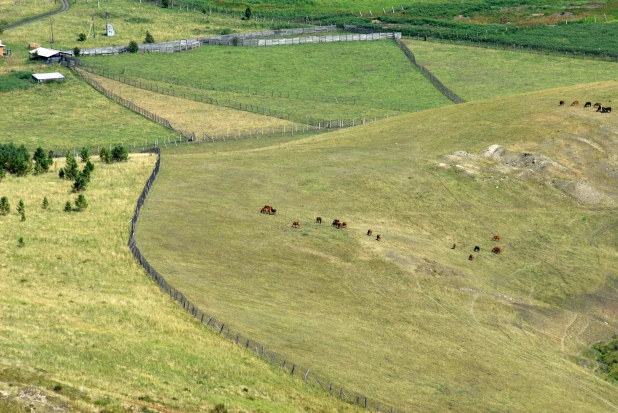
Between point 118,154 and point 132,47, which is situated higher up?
point 132,47

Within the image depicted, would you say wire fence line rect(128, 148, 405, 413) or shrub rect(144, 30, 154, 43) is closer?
wire fence line rect(128, 148, 405, 413)

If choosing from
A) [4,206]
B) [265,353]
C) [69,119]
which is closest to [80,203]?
[4,206]

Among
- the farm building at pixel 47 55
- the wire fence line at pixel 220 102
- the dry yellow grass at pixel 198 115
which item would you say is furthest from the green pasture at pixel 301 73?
the dry yellow grass at pixel 198 115

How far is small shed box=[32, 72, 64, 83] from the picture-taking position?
153137 millimetres

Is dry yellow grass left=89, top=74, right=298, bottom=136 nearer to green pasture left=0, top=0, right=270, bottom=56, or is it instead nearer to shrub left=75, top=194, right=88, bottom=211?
green pasture left=0, top=0, right=270, bottom=56

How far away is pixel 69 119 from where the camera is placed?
139875 mm

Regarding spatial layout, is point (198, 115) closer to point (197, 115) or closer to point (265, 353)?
point (197, 115)

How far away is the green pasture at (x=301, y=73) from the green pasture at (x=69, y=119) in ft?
42.4

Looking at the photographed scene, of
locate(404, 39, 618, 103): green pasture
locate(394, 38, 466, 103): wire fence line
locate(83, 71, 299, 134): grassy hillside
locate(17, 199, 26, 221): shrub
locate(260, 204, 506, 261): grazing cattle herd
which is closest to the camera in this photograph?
locate(17, 199, 26, 221): shrub

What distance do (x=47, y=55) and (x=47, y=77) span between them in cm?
997

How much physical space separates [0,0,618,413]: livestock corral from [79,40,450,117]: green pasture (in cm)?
168

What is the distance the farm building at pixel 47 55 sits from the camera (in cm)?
16262

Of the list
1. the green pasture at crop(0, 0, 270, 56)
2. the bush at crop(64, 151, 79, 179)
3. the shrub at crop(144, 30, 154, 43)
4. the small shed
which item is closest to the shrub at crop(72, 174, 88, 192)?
the bush at crop(64, 151, 79, 179)

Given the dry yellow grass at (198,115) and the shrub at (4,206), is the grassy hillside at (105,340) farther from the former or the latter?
the dry yellow grass at (198,115)
